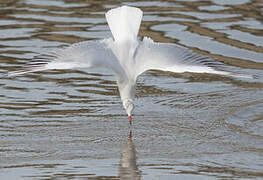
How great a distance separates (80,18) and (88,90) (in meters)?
2.86

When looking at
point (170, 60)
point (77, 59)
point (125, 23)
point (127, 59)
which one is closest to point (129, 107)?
point (127, 59)

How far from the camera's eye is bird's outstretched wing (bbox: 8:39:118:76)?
20.7 ft

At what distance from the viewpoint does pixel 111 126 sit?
6809mm

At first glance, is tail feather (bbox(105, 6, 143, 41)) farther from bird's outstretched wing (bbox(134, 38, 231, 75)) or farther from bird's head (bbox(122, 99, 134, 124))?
bird's head (bbox(122, 99, 134, 124))

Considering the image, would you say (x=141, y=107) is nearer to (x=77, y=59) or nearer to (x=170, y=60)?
(x=170, y=60)

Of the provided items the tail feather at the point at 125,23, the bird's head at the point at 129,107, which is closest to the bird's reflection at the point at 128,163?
the bird's head at the point at 129,107

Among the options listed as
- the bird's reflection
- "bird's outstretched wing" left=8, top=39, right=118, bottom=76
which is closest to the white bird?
"bird's outstretched wing" left=8, top=39, right=118, bottom=76

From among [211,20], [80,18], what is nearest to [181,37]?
[211,20]

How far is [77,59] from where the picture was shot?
21.2 ft

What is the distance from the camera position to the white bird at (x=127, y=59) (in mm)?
6395

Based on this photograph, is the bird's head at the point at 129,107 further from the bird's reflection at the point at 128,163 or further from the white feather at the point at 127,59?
the bird's reflection at the point at 128,163

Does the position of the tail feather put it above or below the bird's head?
above

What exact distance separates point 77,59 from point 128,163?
1080mm

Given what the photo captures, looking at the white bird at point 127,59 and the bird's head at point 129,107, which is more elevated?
the white bird at point 127,59
